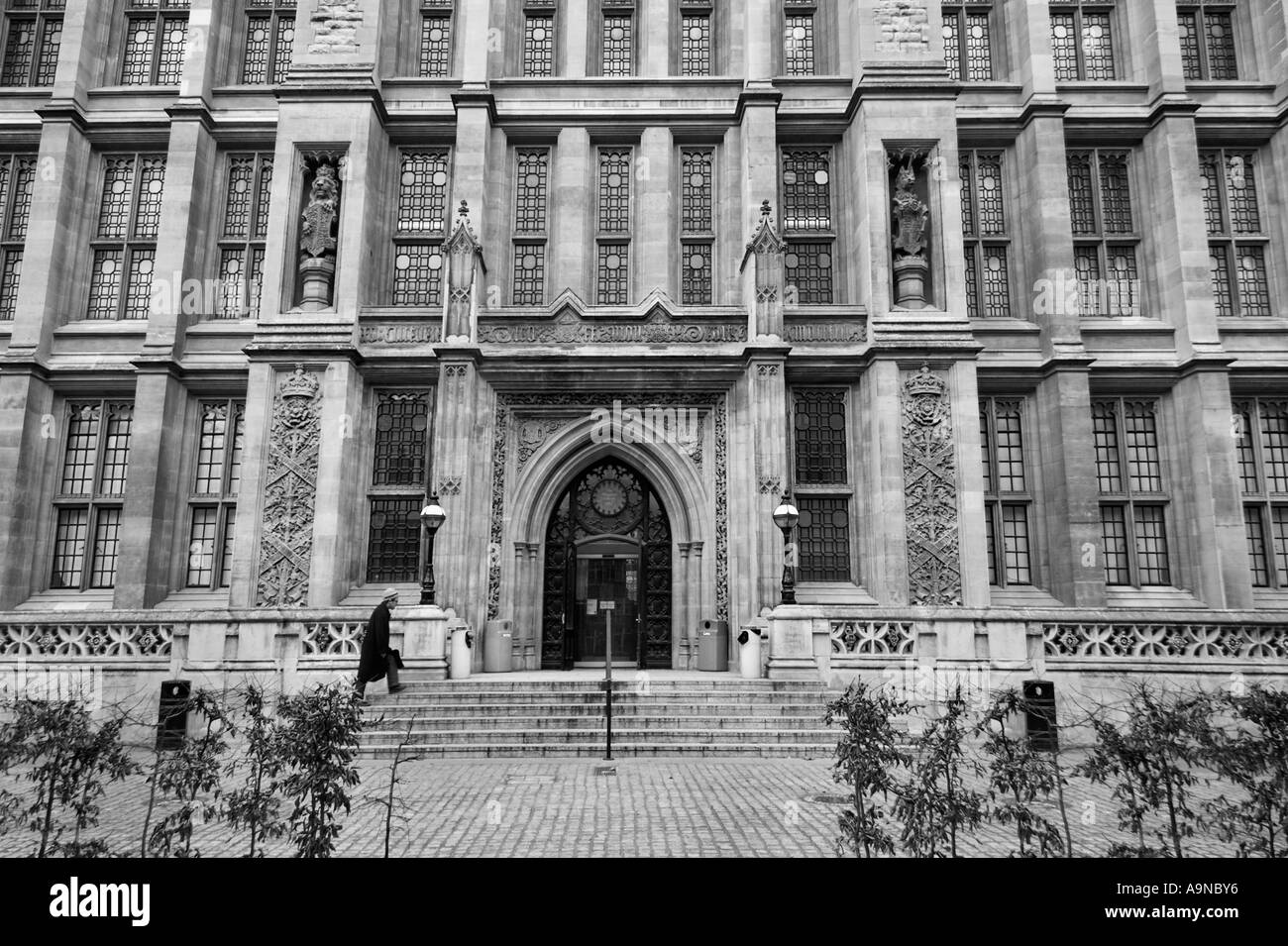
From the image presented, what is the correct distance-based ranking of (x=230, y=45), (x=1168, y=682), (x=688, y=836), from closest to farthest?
(x=688, y=836), (x=1168, y=682), (x=230, y=45)

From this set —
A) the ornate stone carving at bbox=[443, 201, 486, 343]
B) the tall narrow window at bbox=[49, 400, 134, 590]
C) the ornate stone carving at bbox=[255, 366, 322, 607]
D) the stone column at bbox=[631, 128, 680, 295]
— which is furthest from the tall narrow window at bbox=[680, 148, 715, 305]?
the tall narrow window at bbox=[49, 400, 134, 590]

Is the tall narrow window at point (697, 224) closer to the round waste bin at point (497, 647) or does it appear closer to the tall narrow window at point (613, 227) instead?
the tall narrow window at point (613, 227)

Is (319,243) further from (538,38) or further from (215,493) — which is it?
(538,38)

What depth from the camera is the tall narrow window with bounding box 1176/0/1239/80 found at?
20.6 metres

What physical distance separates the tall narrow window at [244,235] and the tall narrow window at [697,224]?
34.4 ft

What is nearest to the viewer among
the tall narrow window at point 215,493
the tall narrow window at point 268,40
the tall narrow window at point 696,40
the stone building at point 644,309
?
the stone building at point 644,309

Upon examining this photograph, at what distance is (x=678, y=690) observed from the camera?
13.6m

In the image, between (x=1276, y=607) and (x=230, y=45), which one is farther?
(x=230, y=45)

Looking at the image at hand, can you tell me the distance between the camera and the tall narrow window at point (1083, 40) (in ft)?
67.1

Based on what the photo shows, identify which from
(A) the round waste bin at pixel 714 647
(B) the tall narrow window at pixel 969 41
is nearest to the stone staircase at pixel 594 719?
(A) the round waste bin at pixel 714 647

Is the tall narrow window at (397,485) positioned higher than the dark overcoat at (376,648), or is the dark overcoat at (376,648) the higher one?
the tall narrow window at (397,485)

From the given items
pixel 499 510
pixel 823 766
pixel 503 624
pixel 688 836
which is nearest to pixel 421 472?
pixel 499 510
